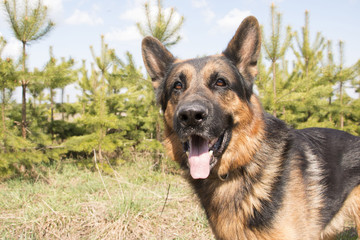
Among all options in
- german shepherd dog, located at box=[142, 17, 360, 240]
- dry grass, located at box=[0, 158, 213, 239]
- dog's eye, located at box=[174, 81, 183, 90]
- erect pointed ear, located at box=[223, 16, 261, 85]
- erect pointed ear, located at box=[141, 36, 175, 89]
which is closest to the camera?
german shepherd dog, located at box=[142, 17, 360, 240]

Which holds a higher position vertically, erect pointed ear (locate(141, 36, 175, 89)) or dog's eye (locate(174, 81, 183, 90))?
erect pointed ear (locate(141, 36, 175, 89))

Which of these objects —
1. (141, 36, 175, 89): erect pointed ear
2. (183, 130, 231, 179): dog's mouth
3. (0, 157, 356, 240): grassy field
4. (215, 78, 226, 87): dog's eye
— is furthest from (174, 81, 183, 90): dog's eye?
(0, 157, 356, 240): grassy field

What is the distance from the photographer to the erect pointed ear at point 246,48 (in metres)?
2.82

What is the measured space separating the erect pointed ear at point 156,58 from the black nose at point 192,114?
1.27 meters

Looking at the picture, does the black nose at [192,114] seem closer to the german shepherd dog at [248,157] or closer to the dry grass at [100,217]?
the german shepherd dog at [248,157]

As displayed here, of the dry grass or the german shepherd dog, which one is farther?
the dry grass

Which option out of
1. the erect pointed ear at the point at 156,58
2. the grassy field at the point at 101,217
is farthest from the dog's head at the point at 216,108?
the grassy field at the point at 101,217

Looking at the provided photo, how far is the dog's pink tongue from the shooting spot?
2.56 meters

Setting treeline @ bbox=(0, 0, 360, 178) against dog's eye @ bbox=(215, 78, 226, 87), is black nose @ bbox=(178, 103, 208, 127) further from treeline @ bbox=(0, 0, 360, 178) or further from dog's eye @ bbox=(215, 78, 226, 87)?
treeline @ bbox=(0, 0, 360, 178)

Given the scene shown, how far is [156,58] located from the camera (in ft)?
11.6

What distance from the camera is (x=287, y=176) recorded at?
2594 mm

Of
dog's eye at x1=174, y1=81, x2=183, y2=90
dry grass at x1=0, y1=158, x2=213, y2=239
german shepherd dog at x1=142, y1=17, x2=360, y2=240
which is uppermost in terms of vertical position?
dog's eye at x1=174, y1=81, x2=183, y2=90

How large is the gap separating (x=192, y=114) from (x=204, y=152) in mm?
436

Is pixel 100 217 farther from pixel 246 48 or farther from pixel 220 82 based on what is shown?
pixel 246 48
